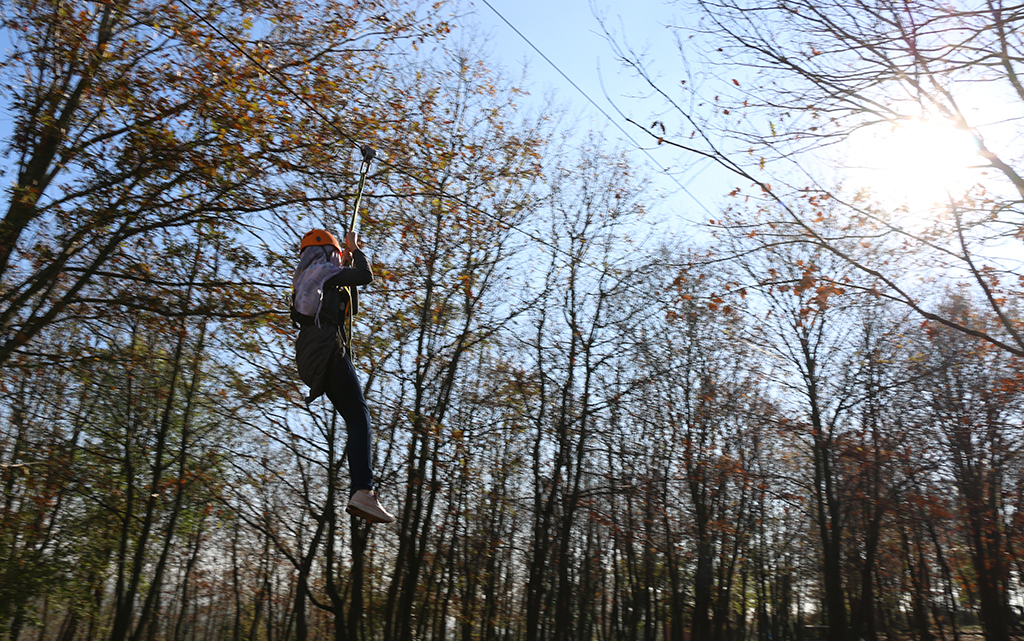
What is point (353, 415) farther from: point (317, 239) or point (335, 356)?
point (317, 239)

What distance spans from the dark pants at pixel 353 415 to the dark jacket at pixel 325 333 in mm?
72

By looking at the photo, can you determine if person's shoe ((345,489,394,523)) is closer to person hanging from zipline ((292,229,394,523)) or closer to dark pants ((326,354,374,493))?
person hanging from zipline ((292,229,394,523))

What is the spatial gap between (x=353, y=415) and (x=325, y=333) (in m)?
0.64

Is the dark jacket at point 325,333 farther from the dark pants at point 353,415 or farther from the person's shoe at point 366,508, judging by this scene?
the person's shoe at point 366,508

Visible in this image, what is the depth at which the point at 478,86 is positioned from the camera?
16656 mm

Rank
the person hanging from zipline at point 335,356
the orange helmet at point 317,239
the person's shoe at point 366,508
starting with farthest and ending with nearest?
the orange helmet at point 317,239
the person hanging from zipline at point 335,356
the person's shoe at point 366,508

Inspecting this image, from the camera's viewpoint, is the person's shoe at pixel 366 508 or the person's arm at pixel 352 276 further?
the person's arm at pixel 352 276

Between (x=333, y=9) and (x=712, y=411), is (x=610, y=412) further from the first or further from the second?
(x=333, y=9)

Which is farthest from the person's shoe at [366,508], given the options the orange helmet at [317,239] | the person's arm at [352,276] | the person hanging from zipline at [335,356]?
the orange helmet at [317,239]

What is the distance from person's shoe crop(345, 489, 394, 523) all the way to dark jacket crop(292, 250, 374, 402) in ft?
2.57

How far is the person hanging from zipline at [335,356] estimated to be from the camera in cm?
503

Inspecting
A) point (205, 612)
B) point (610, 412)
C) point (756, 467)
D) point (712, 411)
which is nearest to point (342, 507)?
point (610, 412)

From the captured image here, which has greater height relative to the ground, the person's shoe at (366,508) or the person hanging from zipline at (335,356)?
the person hanging from zipline at (335,356)

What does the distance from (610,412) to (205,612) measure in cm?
4798
